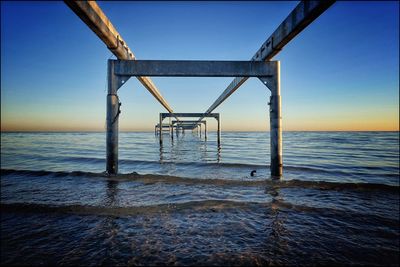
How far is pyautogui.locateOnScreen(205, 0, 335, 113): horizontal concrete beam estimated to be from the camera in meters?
4.16

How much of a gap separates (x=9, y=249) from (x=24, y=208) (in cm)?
196

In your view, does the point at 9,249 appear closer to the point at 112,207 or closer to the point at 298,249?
the point at 112,207

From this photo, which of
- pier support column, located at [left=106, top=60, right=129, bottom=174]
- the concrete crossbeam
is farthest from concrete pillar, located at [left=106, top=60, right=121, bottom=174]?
the concrete crossbeam

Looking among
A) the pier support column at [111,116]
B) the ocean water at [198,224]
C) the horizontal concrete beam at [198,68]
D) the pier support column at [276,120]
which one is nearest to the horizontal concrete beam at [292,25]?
the horizontal concrete beam at [198,68]

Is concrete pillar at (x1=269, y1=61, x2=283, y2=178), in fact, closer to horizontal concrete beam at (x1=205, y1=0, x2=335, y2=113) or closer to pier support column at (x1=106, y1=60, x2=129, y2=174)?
horizontal concrete beam at (x1=205, y1=0, x2=335, y2=113)

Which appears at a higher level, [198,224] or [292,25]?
[292,25]

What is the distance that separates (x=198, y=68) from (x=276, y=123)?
11.0ft

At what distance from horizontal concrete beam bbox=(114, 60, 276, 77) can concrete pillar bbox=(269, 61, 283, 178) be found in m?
0.46

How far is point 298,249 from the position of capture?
2600 mm

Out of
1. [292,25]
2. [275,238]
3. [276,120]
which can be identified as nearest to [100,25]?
[292,25]

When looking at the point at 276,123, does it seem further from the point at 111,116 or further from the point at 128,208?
the point at 111,116

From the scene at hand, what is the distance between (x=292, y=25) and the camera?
16.4ft

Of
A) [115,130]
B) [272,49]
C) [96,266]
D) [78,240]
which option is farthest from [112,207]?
[272,49]

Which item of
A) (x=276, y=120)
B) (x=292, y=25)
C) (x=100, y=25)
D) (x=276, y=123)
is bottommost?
(x=276, y=123)
